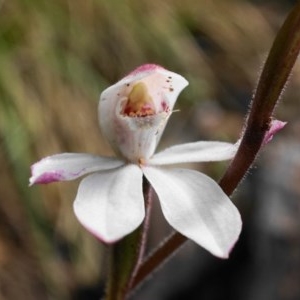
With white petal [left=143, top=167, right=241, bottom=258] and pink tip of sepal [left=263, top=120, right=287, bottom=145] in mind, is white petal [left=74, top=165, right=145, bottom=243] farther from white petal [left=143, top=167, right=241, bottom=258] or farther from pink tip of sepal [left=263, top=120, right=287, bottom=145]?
pink tip of sepal [left=263, top=120, right=287, bottom=145]

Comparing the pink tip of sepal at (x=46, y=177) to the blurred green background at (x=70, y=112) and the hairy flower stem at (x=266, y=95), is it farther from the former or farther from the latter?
the blurred green background at (x=70, y=112)

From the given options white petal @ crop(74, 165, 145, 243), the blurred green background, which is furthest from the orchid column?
the blurred green background

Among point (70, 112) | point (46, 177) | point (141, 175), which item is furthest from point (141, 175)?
point (70, 112)

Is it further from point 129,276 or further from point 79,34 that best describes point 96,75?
point 129,276

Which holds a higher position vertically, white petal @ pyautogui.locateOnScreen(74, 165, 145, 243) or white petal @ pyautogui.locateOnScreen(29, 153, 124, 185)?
white petal @ pyautogui.locateOnScreen(29, 153, 124, 185)

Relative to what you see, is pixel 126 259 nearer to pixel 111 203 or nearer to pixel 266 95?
pixel 111 203

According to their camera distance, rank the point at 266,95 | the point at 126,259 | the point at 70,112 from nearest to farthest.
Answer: the point at 266,95, the point at 126,259, the point at 70,112
